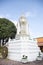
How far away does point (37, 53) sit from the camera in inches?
589

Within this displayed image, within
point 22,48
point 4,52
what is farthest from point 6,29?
point 22,48

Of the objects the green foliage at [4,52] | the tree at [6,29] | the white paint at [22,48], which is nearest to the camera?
the white paint at [22,48]

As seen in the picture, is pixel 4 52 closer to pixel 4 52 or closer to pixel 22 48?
pixel 4 52

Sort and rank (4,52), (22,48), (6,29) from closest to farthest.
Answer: (22,48) → (4,52) → (6,29)

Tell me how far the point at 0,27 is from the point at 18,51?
585 cm

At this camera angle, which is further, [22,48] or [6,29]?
[6,29]

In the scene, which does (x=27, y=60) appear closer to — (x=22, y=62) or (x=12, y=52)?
(x=22, y=62)

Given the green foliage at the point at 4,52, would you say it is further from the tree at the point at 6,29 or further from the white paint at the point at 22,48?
the tree at the point at 6,29

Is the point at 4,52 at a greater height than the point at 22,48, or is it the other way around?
the point at 22,48

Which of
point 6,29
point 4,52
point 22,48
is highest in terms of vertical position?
point 6,29

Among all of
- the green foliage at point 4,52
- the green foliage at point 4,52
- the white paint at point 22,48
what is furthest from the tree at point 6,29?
the green foliage at point 4,52

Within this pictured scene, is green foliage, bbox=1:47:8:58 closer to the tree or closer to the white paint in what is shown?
the white paint

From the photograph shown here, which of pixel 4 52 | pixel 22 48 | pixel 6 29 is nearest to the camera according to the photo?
pixel 22 48

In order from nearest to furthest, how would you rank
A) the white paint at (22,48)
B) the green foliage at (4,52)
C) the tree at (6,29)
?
the white paint at (22,48)
the green foliage at (4,52)
the tree at (6,29)
